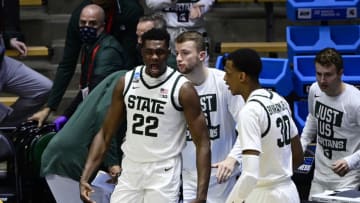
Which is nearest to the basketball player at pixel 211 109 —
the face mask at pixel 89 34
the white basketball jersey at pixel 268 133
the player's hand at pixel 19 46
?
the white basketball jersey at pixel 268 133

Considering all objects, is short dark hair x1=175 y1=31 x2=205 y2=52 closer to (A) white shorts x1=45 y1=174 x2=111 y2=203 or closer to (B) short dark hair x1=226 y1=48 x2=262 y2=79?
(B) short dark hair x1=226 y1=48 x2=262 y2=79

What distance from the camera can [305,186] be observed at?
7.21 meters

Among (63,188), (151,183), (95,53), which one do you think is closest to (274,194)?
(151,183)

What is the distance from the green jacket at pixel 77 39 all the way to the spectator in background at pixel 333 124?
5.48 feet

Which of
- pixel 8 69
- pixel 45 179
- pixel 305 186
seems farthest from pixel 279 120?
pixel 8 69

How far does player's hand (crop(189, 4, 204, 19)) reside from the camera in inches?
334

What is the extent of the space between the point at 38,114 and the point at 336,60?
8.00 ft

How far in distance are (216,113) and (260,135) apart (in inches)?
45.4

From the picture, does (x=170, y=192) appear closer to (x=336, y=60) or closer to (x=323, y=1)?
(x=336, y=60)

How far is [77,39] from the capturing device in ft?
25.5

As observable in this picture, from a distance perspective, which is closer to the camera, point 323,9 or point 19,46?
point 323,9

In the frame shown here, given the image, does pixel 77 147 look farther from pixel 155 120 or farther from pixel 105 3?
pixel 105 3

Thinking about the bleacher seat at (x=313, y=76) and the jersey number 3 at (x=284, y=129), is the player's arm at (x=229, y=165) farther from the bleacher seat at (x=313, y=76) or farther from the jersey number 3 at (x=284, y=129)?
the bleacher seat at (x=313, y=76)

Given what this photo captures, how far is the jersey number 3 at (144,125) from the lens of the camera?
18.1 ft
